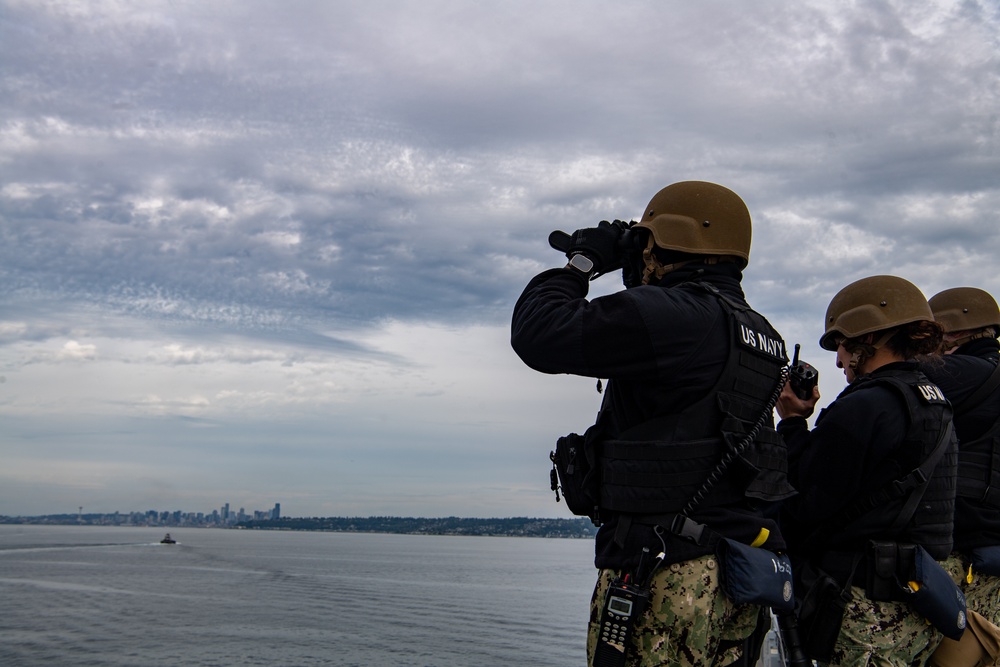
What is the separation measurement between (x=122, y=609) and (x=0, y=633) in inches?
512

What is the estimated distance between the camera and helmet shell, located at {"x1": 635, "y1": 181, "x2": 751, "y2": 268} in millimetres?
3484

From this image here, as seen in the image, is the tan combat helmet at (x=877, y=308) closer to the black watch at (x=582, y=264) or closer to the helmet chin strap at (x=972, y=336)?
the helmet chin strap at (x=972, y=336)

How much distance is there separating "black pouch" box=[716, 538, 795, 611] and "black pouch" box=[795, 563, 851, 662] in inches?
47.8

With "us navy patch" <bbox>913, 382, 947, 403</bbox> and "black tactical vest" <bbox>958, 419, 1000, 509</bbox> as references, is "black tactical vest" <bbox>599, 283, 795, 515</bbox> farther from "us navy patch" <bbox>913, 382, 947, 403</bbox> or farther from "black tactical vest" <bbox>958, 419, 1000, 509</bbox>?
"black tactical vest" <bbox>958, 419, 1000, 509</bbox>

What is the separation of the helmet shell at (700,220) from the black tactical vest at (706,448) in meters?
0.28

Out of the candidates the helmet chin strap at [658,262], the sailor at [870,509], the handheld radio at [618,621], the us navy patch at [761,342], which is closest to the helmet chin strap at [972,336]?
the sailor at [870,509]

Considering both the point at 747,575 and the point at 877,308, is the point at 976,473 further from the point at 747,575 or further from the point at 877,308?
the point at 747,575

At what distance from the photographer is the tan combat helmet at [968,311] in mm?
5977

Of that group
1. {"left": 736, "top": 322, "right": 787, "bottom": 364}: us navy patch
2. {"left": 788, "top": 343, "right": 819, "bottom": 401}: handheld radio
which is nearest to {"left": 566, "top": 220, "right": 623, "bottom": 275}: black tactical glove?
{"left": 736, "top": 322, "right": 787, "bottom": 364}: us navy patch

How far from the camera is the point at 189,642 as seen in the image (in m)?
40.8

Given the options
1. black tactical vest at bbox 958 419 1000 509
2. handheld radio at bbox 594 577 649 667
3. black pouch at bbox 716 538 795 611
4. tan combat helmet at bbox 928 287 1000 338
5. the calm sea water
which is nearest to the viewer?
handheld radio at bbox 594 577 649 667

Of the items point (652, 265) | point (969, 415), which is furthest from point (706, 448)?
point (969, 415)

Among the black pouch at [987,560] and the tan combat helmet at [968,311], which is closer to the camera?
the black pouch at [987,560]

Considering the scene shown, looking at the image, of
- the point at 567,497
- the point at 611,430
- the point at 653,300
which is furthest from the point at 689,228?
the point at 567,497
